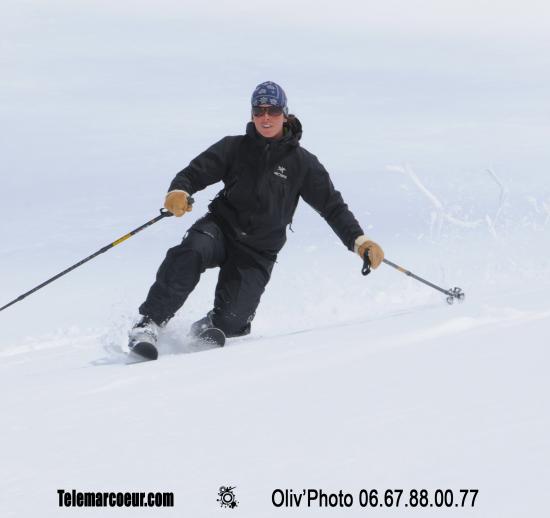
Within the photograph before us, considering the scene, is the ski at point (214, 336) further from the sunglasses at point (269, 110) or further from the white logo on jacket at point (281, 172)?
the sunglasses at point (269, 110)

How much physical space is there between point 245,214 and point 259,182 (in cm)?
19

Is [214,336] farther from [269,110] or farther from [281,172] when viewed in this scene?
[269,110]

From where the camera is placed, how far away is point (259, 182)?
497cm

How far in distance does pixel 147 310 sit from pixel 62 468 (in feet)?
7.56

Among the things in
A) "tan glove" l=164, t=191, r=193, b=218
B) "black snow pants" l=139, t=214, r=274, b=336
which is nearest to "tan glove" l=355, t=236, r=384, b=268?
"black snow pants" l=139, t=214, r=274, b=336

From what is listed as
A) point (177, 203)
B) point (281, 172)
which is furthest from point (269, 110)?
point (177, 203)

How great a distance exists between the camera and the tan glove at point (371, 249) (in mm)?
4969

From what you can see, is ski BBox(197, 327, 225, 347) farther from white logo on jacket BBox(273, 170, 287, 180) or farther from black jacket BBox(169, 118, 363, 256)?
white logo on jacket BBox(273, 170, 287, 180)

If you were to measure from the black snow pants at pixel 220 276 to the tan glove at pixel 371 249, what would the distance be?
20.2 inches

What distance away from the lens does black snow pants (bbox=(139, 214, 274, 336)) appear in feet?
15.7

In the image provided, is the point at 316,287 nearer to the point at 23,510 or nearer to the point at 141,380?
the point at 141,380

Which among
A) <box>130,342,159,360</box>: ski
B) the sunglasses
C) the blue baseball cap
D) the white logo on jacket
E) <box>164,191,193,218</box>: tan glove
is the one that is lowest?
<box>130,342,159,360</box>: ski

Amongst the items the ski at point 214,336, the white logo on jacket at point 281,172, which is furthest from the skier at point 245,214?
the ski at point 214,336

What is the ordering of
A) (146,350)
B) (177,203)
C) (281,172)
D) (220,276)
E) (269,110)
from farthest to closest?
(220,276)
(281,172)
(269,110)
(177,203)
(146,350)
